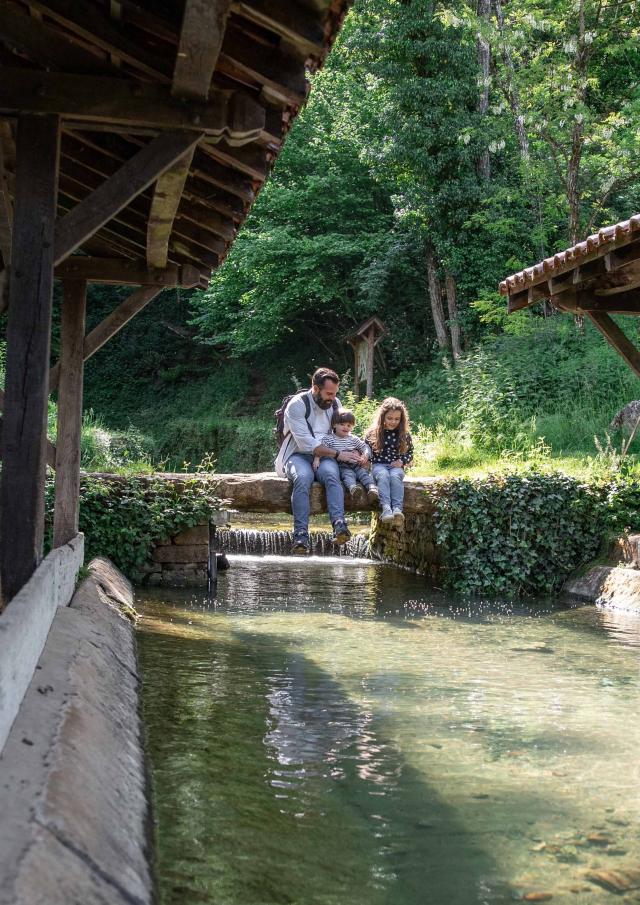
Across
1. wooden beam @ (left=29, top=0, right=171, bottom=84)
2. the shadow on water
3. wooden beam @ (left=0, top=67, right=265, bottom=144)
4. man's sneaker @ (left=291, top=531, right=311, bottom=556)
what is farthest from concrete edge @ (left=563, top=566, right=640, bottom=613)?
wooden beam @ (left=29, top=0, right=171, bottom=84)

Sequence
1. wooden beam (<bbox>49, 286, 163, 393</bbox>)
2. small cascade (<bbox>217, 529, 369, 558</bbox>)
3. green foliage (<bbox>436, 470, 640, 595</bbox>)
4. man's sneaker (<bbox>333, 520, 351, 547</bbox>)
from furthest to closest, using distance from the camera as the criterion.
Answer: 1. small cascade (<bbox>217, 529, 369, 558</bbox>)
2. green foliage (<bbox>436, 470, 640, 595</bbox>)
3. man's sneaker (<bbox>333, 520, 351, 547</bbox>)
4. wooden beam (<bbox>49, 286, 163, 393</bbox>)

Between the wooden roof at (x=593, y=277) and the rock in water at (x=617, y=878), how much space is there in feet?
17.4

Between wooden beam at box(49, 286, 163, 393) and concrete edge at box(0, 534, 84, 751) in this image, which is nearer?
concrete edge at box(0, 534, 84, 751)

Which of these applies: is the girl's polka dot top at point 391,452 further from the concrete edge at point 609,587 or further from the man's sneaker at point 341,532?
the concrete edge at point 609,587

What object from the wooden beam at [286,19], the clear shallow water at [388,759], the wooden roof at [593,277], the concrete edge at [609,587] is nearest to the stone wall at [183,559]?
the clear shallow water at [388,759]

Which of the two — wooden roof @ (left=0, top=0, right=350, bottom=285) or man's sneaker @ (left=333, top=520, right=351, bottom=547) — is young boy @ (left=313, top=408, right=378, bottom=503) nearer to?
man's sneaker @ (left=333, top=520, right=351, bottom=547)

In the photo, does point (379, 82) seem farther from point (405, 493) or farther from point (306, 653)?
point (306, 653)

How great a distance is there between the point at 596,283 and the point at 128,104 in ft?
16.7

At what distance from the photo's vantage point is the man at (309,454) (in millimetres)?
9469

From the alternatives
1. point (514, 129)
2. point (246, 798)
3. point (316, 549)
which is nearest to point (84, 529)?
point (316, 549)

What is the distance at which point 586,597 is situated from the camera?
9.33m

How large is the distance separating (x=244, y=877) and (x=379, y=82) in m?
22.0

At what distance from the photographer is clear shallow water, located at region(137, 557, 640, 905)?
282 cm

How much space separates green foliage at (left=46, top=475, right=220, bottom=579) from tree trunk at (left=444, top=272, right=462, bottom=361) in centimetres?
1311
